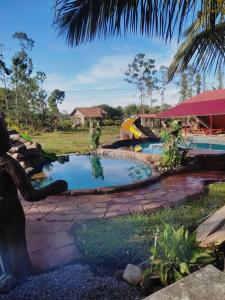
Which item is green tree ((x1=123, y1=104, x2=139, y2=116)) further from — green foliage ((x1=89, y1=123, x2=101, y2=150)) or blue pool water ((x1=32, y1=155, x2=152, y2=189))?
blue pool water ((x1=32, y1=155, x2=152, y2=189))

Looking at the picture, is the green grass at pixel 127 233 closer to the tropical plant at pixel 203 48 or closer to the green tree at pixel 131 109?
the tropical plant at pixel 203 48

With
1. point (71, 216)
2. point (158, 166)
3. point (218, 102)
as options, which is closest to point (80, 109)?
point (218, 102)

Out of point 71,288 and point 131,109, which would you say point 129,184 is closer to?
point 71,288

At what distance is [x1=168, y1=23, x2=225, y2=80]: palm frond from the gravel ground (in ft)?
9.14

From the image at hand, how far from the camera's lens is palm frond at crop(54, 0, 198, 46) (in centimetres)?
305

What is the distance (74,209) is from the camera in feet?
17.3

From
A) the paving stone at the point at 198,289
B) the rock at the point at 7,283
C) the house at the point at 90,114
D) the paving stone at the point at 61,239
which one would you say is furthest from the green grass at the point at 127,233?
the house at the point at 90,114

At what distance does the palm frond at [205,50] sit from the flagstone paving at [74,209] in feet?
7.93

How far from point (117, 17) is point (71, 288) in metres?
2.65

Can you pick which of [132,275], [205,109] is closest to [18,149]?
[132,275]

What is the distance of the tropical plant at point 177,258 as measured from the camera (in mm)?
2705

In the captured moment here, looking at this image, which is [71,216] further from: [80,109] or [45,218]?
[80,109]

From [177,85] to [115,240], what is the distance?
128 feet

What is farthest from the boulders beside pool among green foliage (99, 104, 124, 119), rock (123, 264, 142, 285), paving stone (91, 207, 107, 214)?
green foliage (99, 104, 124, 119)
